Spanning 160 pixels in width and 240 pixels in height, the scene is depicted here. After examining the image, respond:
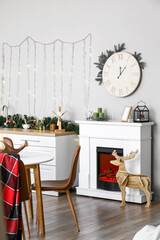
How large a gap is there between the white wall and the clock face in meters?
0.09

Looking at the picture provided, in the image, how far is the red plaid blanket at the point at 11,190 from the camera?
268 cm

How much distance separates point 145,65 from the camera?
4.96 metres

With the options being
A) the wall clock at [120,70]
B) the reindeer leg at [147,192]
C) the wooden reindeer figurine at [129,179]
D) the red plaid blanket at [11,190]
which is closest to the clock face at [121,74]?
the wall clock at [120,70]

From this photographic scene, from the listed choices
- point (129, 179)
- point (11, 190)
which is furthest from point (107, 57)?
point (11, 190)

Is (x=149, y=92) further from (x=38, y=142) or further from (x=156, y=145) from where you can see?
(x=38, y=142)

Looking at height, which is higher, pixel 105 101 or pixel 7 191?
pixel 105 101

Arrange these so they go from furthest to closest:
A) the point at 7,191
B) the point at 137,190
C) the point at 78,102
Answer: the point at 78,102
the point at 137,190
the point at 7,191

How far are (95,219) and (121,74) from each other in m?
2.09

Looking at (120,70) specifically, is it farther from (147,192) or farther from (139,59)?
(147,192)

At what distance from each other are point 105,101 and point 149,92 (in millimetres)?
702

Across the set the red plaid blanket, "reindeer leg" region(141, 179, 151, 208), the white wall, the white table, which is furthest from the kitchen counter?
the red plaid blanket

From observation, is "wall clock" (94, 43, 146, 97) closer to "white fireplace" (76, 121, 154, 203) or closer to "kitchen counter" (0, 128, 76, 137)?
"white fireplace" (76, 121, 154, 203)

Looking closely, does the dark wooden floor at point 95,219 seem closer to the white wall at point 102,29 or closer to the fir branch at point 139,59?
the white wall at point 102,29

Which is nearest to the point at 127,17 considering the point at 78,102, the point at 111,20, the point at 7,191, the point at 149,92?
the point at 111,20
